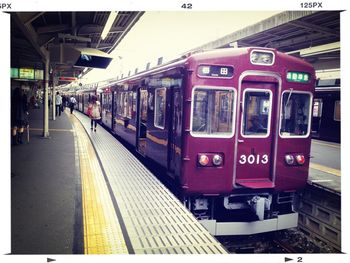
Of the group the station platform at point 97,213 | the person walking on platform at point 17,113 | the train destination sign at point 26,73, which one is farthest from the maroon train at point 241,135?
the train destination sign at point 26,73

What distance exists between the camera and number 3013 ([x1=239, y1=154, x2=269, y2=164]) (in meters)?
4.17

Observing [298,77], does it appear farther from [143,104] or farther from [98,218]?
[143,104]

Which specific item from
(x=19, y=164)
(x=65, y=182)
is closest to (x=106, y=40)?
(x=19, y=164)

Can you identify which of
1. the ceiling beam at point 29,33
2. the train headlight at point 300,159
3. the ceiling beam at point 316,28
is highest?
the ceiling beam at point 316,28

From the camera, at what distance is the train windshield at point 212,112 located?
158 inches

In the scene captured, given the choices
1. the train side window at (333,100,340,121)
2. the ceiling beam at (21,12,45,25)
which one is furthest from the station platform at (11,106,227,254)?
the train side window at (333,100,340,121)

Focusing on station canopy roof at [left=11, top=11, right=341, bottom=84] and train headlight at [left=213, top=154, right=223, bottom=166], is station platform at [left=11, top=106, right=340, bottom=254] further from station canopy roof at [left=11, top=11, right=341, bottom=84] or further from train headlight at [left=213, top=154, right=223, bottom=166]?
station canopy roof at [left=11, top=11, right=341, bottom=84]

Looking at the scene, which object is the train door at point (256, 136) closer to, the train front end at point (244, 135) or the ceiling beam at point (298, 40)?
the train front end at point (244, 135)

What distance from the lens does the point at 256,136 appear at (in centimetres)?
418

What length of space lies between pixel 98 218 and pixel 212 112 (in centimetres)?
187

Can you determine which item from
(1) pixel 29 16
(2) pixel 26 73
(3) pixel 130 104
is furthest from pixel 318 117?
(1) pixel 29 16

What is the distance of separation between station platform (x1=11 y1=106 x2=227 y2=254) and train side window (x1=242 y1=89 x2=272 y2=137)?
138 cm

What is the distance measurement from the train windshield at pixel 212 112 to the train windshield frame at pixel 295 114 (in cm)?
77

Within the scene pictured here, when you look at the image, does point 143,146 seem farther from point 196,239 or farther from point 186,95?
point 196,239
